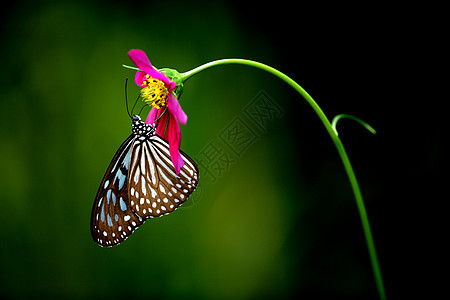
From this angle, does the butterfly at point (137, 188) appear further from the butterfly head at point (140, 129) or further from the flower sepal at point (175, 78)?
the flower sepal at point (175, 78)

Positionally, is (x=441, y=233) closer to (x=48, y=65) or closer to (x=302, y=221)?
(x=302, y=221)

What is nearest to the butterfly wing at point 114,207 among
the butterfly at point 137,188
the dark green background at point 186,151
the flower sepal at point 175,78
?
the butterfly at point 137,188

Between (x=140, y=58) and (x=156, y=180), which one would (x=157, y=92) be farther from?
(x=156, y=180)

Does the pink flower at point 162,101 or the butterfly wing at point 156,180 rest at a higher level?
the pink flower at point 162,101

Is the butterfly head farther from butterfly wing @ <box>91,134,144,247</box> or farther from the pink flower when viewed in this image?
the pink flower

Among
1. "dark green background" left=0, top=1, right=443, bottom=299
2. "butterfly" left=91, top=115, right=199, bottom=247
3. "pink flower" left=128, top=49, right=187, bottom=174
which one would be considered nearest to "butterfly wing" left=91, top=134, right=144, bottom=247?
"butterfly" left=91, top=115, right=199, bottom=247

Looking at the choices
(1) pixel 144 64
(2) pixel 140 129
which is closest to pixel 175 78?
(1) pixel 144 64
